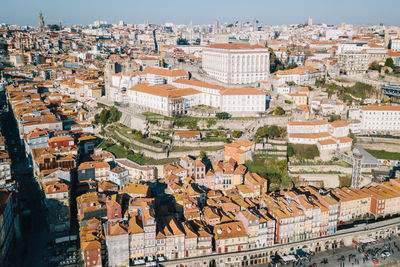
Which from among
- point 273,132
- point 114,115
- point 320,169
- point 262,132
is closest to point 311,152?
point 320,169

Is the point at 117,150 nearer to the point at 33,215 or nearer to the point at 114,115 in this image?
the point at 114,115

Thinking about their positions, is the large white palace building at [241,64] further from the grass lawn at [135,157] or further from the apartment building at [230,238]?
the apartment building at [230,238]

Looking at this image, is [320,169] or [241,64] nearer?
[320,169]

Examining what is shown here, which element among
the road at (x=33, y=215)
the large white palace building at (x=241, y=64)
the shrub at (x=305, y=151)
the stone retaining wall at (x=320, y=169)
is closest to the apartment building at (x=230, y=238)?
the stone retaining wall at (x=320, y=169)

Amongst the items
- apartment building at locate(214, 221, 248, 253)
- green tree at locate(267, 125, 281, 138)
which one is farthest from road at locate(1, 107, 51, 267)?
green tree at locate(267, 125, 281, 138)

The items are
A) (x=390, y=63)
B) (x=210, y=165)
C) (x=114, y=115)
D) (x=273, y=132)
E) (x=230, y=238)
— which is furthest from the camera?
(x=390, y=63)

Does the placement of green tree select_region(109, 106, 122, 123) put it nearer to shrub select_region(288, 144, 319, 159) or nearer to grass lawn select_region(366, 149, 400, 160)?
shrub select_region(288, 144, 319, 159)

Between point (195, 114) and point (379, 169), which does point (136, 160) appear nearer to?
point (195, 114)
